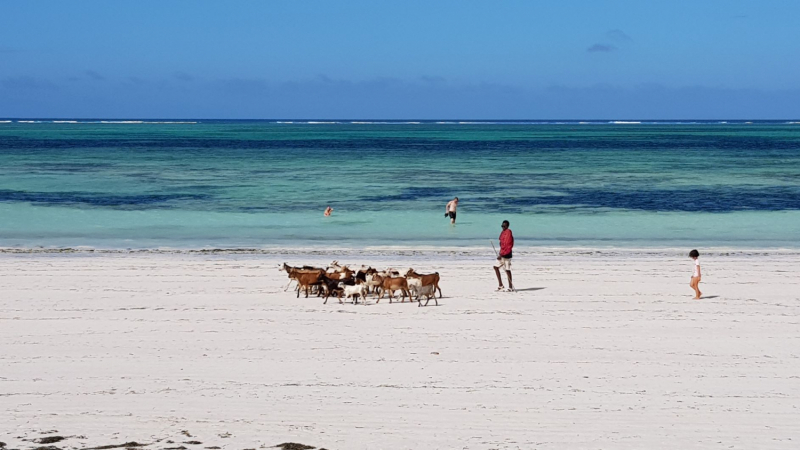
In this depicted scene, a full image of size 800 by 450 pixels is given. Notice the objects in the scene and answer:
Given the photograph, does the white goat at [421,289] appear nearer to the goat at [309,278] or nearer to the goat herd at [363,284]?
the goat herd at [363,284]

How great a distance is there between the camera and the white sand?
9000 millimetres

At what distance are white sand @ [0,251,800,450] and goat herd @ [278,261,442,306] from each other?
30 centimetres

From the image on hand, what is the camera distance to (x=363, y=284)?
15.1m

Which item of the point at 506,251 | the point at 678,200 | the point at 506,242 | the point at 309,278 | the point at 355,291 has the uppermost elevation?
the point at 678,200

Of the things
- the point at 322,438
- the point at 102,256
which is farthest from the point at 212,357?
the point at 102,256

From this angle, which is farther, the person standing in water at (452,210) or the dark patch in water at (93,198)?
the dark patch in water at (93,198)

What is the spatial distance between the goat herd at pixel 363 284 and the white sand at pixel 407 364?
0.30 meters

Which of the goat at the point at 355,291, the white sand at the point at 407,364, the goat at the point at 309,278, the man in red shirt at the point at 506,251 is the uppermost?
the man in red shirt at the point at 506,251

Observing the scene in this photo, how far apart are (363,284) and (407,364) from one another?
4.00m

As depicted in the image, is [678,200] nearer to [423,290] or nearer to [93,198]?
[93,198]

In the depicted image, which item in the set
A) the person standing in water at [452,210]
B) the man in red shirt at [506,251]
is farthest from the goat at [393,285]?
the person standing in water at [452,210]

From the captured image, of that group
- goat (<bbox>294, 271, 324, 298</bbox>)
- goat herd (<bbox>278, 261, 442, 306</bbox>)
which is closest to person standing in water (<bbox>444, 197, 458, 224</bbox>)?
goat herd (<bbox>278, 261, 442, 306</bbox>)

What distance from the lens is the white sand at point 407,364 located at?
354 inches

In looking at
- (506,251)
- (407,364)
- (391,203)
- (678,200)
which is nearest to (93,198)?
(391,203)
